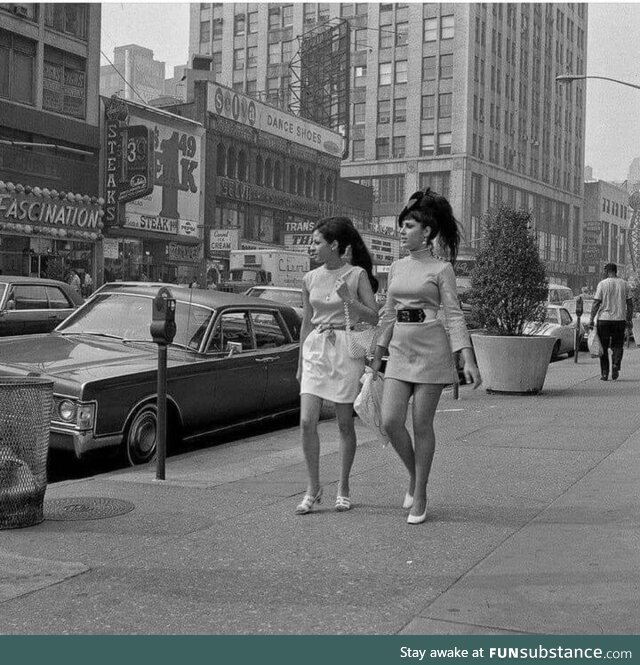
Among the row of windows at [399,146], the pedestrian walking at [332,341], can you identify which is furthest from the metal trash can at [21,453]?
the row of windows at [399,146]

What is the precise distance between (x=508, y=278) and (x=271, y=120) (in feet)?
151

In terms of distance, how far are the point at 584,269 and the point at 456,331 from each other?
111m

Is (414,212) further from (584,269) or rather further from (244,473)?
(584,269)

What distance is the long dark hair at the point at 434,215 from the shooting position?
5.45 meters

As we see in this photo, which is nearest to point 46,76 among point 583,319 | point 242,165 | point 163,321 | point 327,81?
point 242,165

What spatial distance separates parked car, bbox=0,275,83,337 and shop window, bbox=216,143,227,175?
120ft

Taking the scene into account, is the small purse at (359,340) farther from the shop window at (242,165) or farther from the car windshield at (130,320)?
the shop window at (242,165)

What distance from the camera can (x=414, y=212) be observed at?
5445 mm

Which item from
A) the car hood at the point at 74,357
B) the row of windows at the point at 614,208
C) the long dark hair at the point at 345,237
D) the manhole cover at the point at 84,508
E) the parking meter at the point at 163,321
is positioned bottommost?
the manhole cover at the point at 84,508

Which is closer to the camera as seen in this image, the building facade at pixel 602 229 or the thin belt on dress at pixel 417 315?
the thin belt on dress at pixel 417 315

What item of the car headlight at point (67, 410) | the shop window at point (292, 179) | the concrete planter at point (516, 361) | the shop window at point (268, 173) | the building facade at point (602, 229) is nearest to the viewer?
the car headlight at point (67, 410)

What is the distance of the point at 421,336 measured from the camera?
5.40 meters

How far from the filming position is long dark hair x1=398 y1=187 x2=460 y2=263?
5449mm

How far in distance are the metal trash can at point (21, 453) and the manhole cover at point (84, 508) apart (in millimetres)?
248
